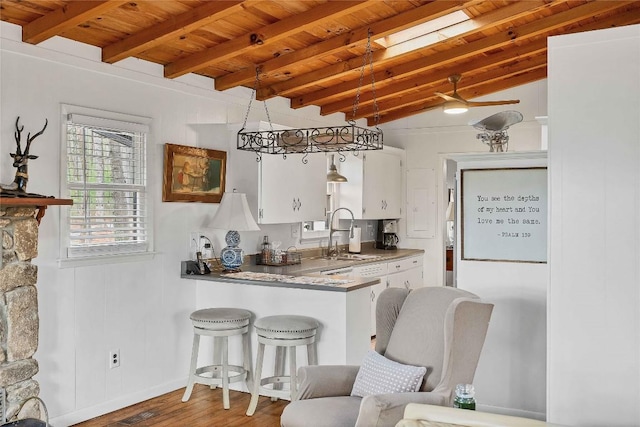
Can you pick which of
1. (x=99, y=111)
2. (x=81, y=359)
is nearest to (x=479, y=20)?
(x=99, y=111)

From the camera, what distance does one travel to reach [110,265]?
4156 mm

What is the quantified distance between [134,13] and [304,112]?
112 inches

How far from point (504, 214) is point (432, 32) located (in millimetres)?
1863

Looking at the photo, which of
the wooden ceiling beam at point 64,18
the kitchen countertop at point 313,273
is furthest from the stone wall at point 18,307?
the kitchen countertop at point 313,273

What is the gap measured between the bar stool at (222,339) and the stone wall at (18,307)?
3.78ft

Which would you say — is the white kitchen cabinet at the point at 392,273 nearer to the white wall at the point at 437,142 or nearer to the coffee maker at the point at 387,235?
the white wall at the point at 437,142

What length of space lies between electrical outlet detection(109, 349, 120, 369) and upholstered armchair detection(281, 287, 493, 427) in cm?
173

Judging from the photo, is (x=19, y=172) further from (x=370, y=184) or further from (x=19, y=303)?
(x=370, y=184)

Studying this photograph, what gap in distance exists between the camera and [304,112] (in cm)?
629

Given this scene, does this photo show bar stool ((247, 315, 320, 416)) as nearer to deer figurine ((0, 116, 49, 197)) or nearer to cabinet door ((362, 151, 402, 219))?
deer figurine ((0, 116, 49, 197))

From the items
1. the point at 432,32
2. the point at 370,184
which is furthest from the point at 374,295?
the point at 432,32

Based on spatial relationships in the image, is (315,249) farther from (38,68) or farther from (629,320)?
(629,320)

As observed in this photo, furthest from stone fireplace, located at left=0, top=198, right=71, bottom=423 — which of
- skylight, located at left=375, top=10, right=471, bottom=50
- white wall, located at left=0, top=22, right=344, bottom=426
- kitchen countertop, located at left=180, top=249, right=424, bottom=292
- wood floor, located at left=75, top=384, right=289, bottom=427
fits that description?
skylight, located at left=375, top=10, right=471, bottom=50

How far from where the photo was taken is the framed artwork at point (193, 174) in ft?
15.1
